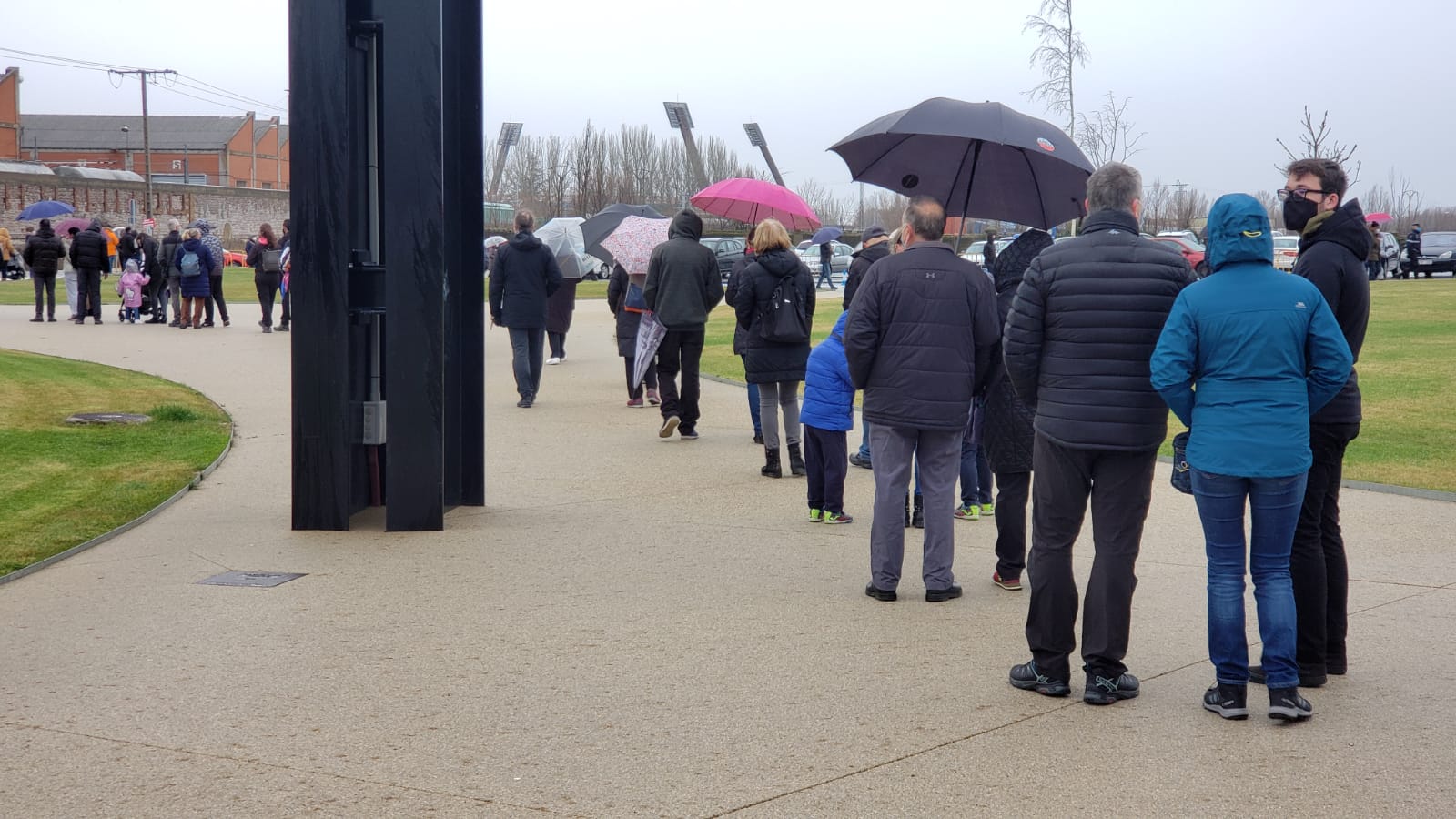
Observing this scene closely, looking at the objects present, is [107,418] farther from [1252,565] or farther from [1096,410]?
[1252,565]

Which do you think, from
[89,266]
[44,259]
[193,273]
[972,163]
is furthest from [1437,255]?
[972,163]

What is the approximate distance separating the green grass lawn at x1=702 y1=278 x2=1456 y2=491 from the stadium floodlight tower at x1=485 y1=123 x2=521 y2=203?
48092mm

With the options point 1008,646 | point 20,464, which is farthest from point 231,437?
point 1008,646

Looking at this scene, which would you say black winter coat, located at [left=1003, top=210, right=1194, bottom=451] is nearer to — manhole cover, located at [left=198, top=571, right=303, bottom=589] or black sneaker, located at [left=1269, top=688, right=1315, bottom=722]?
black sneaker, located at [left=1269, top=688, right=1315, bottom=722]

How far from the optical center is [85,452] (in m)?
11.1

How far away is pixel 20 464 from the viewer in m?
10.5

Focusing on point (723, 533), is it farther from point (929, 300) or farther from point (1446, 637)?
point (1446, 637)

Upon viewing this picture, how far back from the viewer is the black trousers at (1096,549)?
202 inches

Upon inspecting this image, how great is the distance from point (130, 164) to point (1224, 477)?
101850 millimetres

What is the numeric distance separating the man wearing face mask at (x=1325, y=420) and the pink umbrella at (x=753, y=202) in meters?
7.02

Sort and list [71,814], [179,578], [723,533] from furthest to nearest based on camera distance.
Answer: [723,533] → [179,578] → [71,814]

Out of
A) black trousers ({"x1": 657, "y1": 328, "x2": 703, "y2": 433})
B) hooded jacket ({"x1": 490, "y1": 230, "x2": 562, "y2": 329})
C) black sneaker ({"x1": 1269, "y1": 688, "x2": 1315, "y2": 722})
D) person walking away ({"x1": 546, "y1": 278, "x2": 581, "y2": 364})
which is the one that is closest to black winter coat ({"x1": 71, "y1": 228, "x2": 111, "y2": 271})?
person walking away ({"x1": 546, "y1": 278, "x2": 581, "y2": 364})

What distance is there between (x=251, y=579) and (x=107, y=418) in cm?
680

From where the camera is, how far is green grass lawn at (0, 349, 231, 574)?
27.8ft
